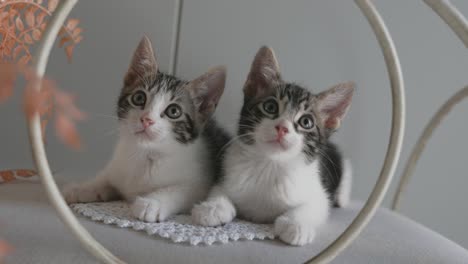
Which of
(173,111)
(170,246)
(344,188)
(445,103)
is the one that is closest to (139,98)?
(173,111)

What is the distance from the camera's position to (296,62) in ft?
5.05

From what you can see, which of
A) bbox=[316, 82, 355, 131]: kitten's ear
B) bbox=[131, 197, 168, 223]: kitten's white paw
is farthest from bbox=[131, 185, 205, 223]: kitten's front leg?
bbox=[316, 82, 355, 131]: kitten's ear

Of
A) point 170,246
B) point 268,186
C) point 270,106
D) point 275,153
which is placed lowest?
point 170,246

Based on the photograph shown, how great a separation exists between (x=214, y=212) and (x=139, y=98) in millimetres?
383

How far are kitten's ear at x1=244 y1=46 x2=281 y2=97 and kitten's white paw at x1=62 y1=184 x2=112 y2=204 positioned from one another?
0.50m

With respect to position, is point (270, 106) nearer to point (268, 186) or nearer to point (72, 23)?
point (268, 186)

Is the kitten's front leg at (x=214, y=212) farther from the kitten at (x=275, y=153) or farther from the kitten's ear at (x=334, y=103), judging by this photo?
the kitten's ear at (x=334, y=103)

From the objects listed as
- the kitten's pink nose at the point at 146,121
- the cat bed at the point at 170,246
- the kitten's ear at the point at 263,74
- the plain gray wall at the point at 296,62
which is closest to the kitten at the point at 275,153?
the kitten's ear at the point at 263,74

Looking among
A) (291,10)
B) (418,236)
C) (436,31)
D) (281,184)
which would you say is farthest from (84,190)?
(436,31)

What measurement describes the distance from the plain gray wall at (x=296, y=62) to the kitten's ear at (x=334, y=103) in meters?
0.49

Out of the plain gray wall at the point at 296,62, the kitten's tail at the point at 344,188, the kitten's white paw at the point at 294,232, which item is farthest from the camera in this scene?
the plain gray wall at the point at 296,62

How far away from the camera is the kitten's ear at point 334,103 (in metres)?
1.04

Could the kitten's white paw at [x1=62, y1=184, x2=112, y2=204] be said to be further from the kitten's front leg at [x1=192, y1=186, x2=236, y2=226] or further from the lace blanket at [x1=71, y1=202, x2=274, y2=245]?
the kitten's front leg at [x1=192, y1=186, x2=236, y2=226]

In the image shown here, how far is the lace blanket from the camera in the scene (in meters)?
0.81
